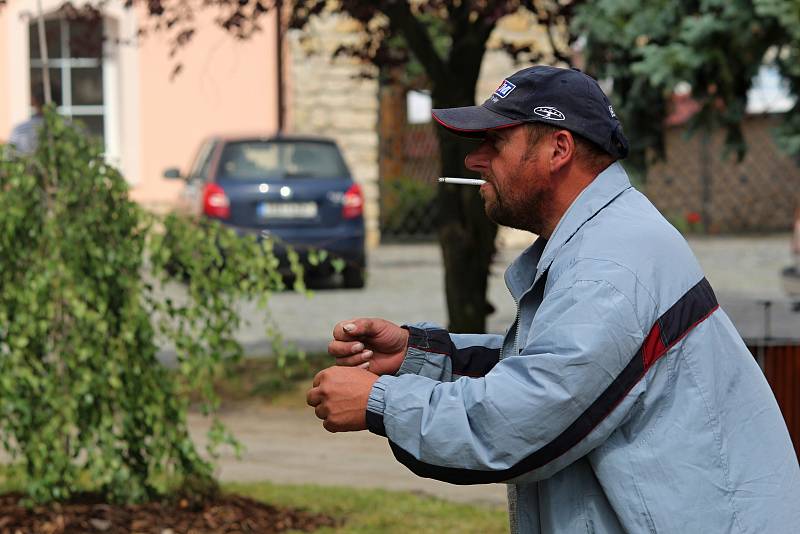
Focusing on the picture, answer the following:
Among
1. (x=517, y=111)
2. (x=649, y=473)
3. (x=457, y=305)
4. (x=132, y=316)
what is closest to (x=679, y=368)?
(x=649, y=473)

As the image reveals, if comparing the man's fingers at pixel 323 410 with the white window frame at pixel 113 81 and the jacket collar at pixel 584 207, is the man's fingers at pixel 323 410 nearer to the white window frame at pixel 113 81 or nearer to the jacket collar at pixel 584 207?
the jacket collar at pixel 584 207

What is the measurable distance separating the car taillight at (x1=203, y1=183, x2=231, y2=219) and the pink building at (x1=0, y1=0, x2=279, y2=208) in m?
4.61

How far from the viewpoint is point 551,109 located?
2.39m

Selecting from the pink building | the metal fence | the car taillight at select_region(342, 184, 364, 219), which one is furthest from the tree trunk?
the metal fence

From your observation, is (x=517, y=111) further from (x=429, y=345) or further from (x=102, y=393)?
(x=102, y=393)

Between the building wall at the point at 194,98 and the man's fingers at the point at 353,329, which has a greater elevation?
the man's fingers at the point at 353,329

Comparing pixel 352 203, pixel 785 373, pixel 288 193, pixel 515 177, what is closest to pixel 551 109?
pixel 515 177

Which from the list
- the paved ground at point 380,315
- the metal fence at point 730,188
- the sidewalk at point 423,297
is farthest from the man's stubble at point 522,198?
A: the metal fence at point 730,188

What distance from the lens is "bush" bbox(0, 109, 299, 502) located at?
5.30 meters

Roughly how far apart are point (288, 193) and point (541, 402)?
A: 486 inches

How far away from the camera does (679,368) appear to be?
228 cm

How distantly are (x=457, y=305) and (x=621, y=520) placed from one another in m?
6.61

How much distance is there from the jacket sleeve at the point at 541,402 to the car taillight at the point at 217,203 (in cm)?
1202

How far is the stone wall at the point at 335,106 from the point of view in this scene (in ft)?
63.3
